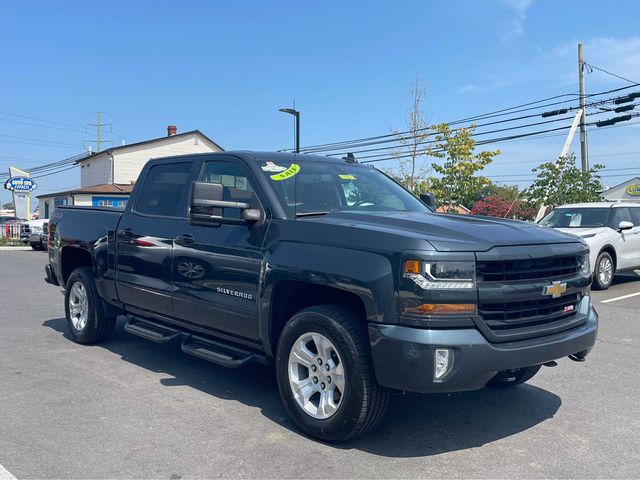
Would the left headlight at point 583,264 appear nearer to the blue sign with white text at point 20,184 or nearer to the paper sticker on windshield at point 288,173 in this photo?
the paper sticker on windshield at point 288,173

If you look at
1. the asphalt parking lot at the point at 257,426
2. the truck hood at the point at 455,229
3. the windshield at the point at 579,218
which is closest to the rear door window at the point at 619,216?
the windshield at the point at 579,218

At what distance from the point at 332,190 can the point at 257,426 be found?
1.95 metres

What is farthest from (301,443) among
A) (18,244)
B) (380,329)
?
(18,244)

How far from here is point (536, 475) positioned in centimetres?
346

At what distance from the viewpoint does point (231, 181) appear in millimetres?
4969

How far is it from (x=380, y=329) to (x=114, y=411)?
2211 mm

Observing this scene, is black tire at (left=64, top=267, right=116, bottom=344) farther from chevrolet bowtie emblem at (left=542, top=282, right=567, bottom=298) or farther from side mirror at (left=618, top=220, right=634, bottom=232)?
side mirror at (left=618, top=220, right=634, bottom=232)

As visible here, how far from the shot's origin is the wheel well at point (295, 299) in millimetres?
4039

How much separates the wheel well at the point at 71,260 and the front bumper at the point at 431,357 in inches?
171

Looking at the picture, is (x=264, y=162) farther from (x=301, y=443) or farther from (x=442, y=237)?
(x=301, y=443)

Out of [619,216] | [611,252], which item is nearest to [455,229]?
[611,252]

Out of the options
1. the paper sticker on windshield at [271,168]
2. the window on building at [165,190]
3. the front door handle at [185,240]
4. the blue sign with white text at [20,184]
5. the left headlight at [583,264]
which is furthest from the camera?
the blue sign with white text at [20,184]

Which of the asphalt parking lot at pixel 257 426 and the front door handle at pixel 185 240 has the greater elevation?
the front door handle at pixel 185 240

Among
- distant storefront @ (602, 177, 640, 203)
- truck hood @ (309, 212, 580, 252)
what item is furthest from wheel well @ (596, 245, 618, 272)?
distant storefront @ (602, 177, 640, 203)
